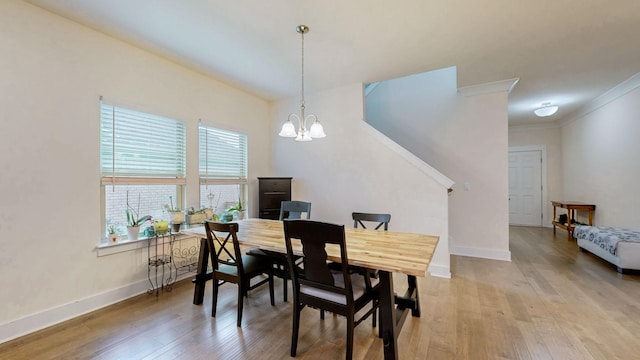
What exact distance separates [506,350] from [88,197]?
384 centimetres

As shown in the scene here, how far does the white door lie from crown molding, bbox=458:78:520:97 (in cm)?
375

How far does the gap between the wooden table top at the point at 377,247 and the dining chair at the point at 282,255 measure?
0.27 metres

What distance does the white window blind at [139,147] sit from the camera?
2662 mm

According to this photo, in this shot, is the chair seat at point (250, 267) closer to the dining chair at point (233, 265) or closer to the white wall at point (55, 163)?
the dining chair at point (233, 265)

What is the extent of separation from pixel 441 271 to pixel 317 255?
2.38 metres

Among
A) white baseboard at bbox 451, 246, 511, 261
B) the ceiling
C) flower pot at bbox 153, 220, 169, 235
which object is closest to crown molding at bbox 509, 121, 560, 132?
the ceiling

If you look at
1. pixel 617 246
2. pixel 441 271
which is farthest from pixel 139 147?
pixel 617 246

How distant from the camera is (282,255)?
8.07 ft

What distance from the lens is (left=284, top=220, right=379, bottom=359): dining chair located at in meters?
1.61

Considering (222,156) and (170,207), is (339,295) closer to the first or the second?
(170,207)

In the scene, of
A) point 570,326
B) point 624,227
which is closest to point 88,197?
point 570,326

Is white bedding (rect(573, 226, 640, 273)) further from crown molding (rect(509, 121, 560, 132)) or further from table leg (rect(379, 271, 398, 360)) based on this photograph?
table leg (rect(379, 271, 398, 360))

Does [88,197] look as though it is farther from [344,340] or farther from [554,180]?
[554,180]

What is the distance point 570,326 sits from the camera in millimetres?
2152
